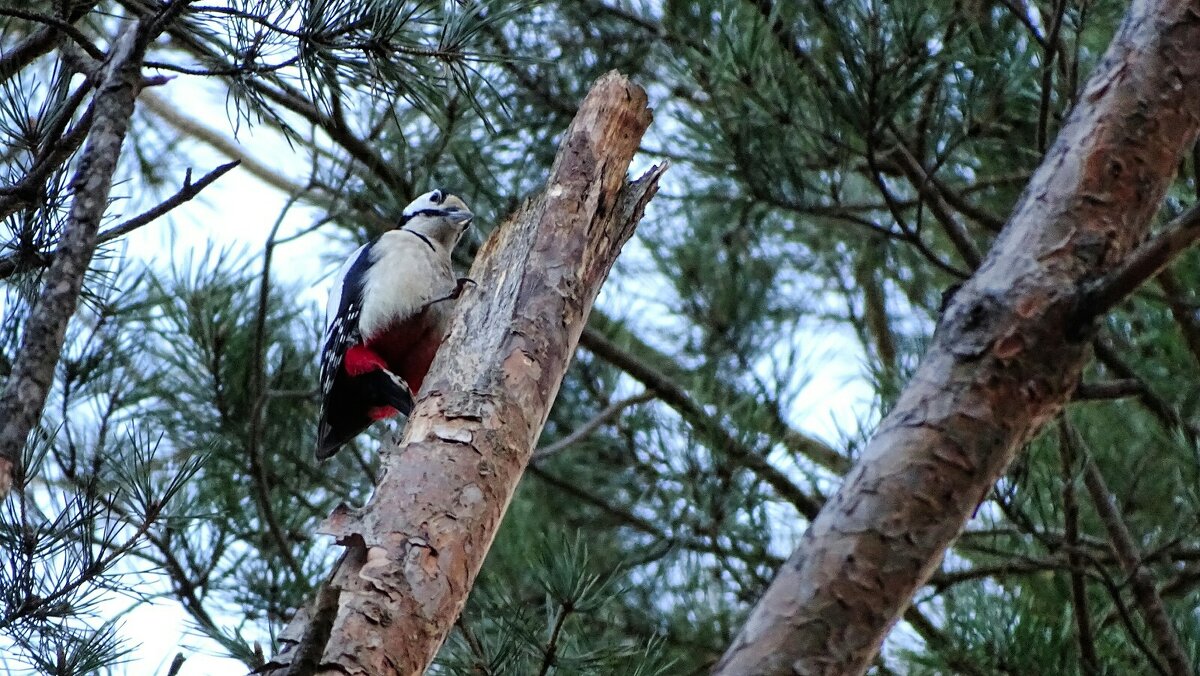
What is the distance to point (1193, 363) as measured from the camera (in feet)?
9.62

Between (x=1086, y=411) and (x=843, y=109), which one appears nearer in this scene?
(x=843, y=109)

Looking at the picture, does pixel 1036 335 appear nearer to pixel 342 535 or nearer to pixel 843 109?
pixel 342 535

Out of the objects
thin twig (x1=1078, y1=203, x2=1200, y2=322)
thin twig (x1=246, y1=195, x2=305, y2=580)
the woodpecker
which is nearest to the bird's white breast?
the woodpecker

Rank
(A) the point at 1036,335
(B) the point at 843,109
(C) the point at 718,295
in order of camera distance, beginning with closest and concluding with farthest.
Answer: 1. (A) the point at 1036,335
2. (B) the point at 843,109
3. (C) the point at 718,295

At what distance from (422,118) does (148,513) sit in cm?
178

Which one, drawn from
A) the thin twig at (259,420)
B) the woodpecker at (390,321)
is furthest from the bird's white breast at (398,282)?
the thin twig at (259,420)

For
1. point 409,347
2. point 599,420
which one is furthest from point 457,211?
point 599,420

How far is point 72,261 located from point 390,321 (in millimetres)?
1442

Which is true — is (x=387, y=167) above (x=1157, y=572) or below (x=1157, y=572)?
above

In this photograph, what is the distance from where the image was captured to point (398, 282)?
2.72 meters

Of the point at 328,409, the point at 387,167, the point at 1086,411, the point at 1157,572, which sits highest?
the point at 1086,411

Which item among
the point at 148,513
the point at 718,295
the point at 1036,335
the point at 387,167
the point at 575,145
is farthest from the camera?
the point at 718,295

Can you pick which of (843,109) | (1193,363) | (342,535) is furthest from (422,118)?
(1193,363)

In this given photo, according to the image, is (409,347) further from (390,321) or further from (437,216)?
(437,216)
